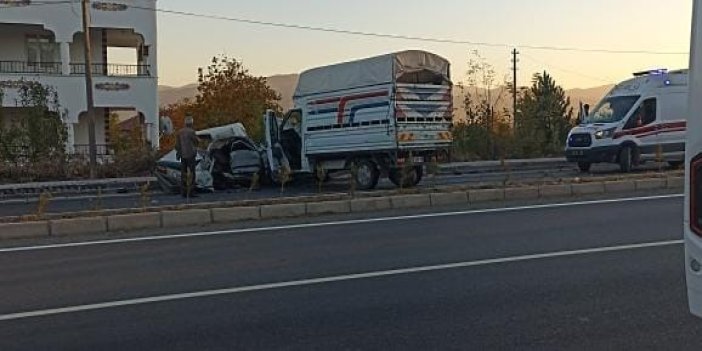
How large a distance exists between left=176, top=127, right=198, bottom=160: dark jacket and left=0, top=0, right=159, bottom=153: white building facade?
15679 mm

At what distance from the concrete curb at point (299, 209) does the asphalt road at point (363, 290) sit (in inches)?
42.7

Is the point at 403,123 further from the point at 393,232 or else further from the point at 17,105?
the point at 17,105

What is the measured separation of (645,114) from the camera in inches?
845

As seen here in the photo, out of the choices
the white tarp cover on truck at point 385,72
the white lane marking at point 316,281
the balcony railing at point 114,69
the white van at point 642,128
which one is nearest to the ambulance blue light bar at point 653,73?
the white van at point 642,128

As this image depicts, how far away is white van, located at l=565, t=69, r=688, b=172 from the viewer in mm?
21297

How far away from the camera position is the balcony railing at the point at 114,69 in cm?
3516

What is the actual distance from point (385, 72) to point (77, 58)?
22755mm

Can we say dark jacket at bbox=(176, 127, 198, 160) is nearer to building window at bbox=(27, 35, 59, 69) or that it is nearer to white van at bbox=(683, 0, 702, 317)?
white van at bbox=(683, 0, 702, 317)

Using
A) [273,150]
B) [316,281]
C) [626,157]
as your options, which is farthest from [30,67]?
[316,281]

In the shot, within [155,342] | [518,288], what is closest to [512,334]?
[518,288]

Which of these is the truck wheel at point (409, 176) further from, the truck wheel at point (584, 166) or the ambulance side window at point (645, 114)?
the ambulance side window at point (645, 114)

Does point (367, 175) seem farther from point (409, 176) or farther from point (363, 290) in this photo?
point (363, 290)

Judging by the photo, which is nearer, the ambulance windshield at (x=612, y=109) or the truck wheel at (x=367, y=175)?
the truck wheel at (x=367, y=175)

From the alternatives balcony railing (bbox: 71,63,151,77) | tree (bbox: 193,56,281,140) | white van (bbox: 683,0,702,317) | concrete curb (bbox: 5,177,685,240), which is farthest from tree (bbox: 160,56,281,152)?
white van (bbox: 683,0,702,317)
